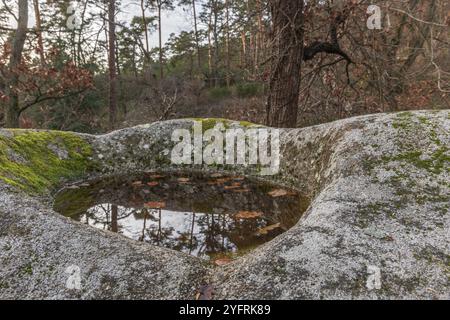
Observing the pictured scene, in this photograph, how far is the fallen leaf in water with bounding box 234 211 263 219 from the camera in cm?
310

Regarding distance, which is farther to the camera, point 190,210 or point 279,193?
point 279,193

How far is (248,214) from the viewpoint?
10.3 feet

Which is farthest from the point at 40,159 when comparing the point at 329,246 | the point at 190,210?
the point at 329,246

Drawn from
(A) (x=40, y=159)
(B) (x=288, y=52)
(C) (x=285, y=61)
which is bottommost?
(A) (x=40, y=159)

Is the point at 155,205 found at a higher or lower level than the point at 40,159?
lower

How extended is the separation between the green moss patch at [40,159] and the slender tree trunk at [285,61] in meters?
3.08

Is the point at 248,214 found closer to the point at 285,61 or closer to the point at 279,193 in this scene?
the point at 279,193

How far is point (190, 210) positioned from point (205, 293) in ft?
5.44

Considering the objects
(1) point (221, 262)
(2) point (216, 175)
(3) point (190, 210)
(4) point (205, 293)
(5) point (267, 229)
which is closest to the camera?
(4) point (205, 293)

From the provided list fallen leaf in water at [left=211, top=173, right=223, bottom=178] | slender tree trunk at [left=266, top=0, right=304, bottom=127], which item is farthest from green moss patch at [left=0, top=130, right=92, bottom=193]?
slender tree trunk at [left=266, top=0, right=304, bottom=127]

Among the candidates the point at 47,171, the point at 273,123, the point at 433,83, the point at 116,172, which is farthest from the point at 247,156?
the point at 433,83

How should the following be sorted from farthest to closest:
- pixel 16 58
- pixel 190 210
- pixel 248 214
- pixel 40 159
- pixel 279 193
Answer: pixel 16 58, pixel 40 159, pixel 279 193, pixel 190 210, pixel 248 214

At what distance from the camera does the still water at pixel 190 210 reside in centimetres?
267

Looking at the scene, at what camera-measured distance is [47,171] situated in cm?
392
